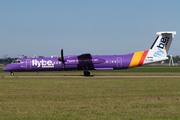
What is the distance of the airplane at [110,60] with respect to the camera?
33062 mm

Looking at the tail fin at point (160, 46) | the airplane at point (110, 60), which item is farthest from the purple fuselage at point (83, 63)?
the tail fin at point (160, 46)

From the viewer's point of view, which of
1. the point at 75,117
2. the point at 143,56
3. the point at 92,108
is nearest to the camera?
the point at 75,117

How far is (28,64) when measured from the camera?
34.2 m

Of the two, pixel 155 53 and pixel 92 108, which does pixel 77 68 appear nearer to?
pixel 155 53

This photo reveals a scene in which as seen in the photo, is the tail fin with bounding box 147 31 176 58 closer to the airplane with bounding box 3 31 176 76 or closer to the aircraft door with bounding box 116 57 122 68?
the airplane with bounding box 3 31 176 76

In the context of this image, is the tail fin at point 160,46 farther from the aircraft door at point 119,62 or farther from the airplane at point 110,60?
the aircraft door at point 119,62

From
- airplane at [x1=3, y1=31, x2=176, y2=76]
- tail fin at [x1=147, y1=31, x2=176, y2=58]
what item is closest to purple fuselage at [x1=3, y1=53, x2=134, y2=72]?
airplane at [x1=3, y1=31, x2=176, y2=76]

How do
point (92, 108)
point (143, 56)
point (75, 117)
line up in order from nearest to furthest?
point (75, 117) < point (92, 108) < point (143, 56)

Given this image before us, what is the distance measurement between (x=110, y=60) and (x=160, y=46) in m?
8.45

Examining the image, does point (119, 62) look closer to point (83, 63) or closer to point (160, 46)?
point (83, 63)

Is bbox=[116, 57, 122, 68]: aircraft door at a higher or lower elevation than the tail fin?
lower

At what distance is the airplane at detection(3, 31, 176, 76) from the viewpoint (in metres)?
33.1

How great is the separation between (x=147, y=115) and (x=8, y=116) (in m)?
6.30

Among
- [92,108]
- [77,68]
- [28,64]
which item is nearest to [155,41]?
[77,68]
